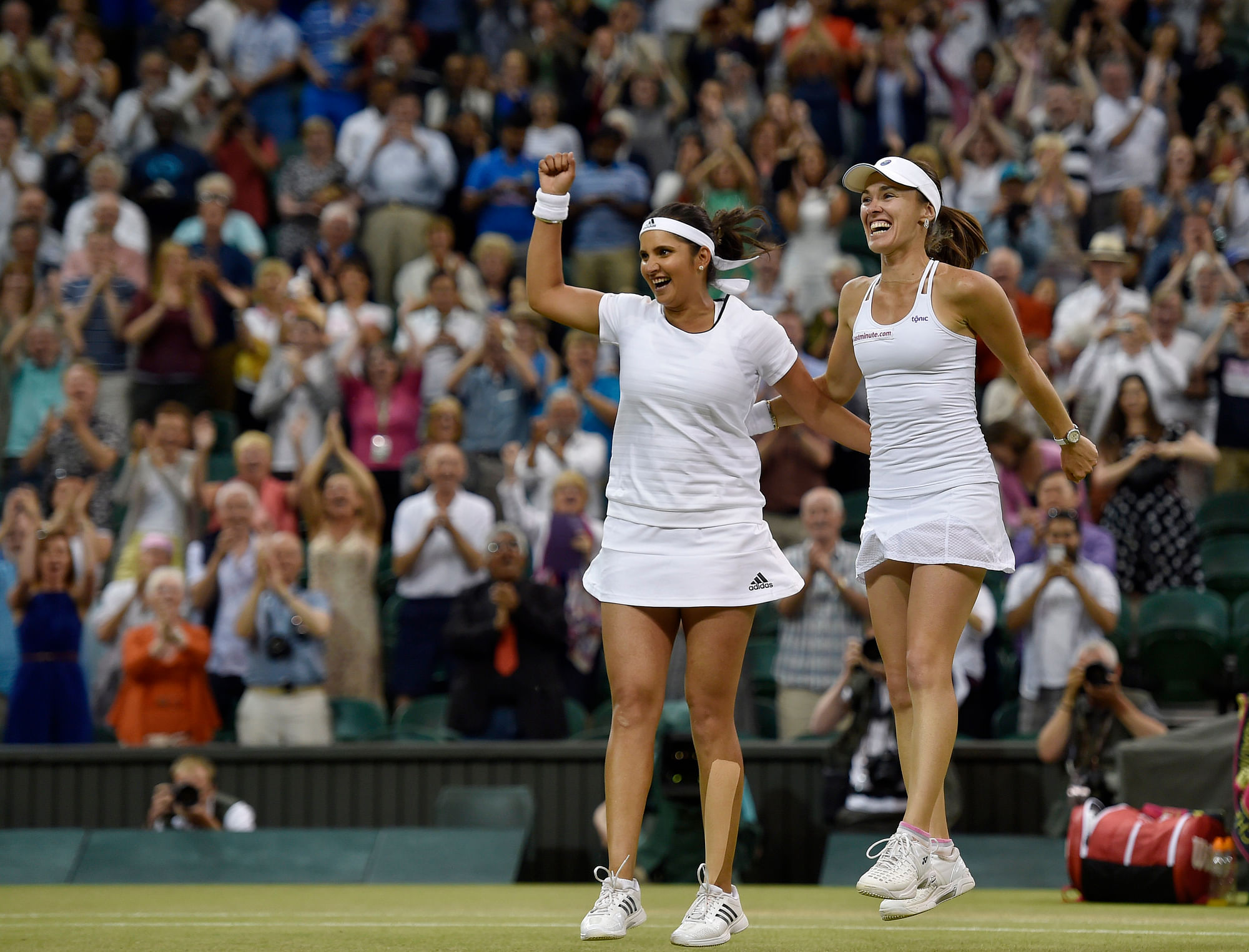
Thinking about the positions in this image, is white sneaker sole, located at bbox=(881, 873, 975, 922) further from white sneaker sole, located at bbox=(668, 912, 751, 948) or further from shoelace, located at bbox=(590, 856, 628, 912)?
shoelace, located at bbox=(590, 856, 628, 912)

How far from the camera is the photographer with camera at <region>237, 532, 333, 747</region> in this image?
376 inches

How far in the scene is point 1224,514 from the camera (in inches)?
430

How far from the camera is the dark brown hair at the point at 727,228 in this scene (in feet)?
16.9

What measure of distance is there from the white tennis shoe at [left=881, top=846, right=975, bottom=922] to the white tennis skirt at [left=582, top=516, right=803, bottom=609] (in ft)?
2.89

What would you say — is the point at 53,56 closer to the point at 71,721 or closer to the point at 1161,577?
the point at 71,721

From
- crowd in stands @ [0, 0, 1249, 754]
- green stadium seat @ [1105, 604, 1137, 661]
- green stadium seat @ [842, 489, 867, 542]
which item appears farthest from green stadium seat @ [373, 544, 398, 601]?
green stadium seat @ [1105, 604, 1137, 661]

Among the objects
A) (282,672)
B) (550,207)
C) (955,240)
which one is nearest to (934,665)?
(955,240)

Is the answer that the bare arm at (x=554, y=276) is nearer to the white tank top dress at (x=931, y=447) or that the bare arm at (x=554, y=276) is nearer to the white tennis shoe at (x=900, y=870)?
the white tank top dress at (x=931, y=447)

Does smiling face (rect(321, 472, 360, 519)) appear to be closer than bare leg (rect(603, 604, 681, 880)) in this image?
No

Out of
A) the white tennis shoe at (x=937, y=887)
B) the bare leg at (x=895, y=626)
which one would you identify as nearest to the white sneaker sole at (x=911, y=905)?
the white tennis shoe at (x=937, y=887)

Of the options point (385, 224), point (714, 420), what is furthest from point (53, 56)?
point (714, 420)

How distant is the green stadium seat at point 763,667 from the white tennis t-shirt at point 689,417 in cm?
522

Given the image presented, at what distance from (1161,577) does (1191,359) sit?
1.97 meters

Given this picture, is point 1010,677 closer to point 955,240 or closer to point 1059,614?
point 1059,614
